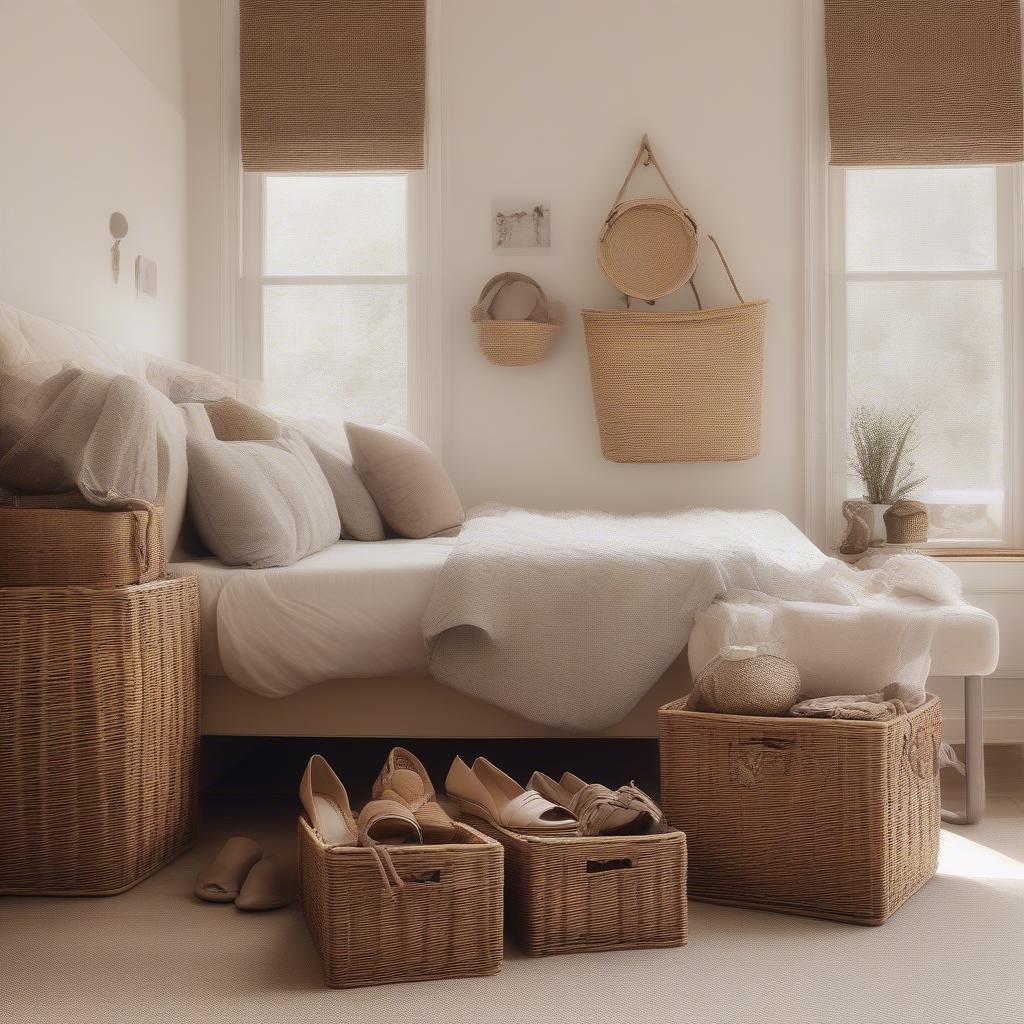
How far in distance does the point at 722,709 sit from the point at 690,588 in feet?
1.19

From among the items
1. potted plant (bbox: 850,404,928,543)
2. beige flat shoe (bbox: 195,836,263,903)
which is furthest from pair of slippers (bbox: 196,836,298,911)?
potted plant (bbox: 850,404,928,543)

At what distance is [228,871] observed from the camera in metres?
1.94

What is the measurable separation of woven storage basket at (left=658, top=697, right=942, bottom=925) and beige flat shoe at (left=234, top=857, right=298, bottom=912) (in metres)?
0.68

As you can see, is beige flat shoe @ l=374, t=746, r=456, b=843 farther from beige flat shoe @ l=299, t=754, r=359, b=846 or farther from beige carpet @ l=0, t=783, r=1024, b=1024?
beige carpet @ l=0, t=783, r=1024, b=1024

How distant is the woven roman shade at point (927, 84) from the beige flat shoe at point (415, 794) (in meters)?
2.68

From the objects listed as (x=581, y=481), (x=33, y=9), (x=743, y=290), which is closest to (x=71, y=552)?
(x=33, y=9)

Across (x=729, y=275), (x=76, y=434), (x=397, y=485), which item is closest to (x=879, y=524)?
(x=729, y=275)

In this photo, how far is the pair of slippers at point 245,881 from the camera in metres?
1.86

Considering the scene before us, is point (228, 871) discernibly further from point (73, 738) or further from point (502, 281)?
point (502, 281)

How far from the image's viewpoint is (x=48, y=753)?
1866 mm

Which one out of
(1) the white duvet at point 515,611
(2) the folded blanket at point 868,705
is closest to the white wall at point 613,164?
(1) the white duvet at point 515,611

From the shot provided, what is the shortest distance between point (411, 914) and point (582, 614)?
0.78 metres

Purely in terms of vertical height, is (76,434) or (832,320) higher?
(832,320)

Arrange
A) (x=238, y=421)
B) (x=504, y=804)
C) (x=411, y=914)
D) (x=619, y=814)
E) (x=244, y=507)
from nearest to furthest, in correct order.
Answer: (x=411, y=914), (x=619, y=814), (x=504, y=804), (x=244, y=507), (x=238, y=421)
